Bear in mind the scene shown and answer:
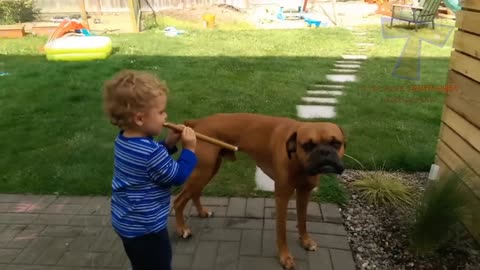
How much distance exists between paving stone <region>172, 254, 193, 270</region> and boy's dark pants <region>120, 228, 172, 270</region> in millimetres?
702

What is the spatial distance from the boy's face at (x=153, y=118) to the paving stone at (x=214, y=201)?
74.2 inches

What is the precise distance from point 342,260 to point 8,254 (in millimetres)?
2576

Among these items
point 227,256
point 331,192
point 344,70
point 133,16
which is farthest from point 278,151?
point 133,16

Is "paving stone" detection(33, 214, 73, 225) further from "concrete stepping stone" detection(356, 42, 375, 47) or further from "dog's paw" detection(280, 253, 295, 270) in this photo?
"concrete stepping stone" detection(356, 42, 375, 47)

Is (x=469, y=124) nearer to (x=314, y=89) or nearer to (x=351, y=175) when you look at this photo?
(x=351, y=175)

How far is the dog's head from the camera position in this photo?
2479 mm

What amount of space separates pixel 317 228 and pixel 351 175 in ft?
3.70

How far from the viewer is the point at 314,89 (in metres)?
7.28

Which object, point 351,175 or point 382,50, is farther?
point 382,50

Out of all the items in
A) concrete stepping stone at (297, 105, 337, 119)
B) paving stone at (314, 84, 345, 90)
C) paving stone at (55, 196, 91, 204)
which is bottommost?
paving stone at (55, 196, 91, 204)

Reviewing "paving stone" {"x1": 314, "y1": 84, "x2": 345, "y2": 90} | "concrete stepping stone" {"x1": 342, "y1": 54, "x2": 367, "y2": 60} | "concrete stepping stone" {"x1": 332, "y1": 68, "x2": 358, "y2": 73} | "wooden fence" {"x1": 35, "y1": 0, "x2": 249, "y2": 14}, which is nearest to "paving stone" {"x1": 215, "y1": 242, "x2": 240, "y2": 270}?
"paving stone" {"x1": 314, "y1": 84, "x2": 345, "y2": 90}

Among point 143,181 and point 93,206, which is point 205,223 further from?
point 143,181

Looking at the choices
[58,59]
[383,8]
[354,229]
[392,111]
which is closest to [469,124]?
[354,229]

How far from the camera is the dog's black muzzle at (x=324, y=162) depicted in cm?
247
